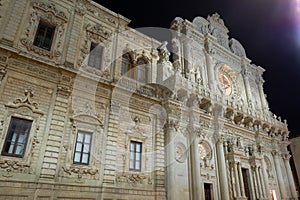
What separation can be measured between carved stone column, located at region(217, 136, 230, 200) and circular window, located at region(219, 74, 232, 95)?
6167 mm

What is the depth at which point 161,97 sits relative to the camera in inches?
539

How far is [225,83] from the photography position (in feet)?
67.4

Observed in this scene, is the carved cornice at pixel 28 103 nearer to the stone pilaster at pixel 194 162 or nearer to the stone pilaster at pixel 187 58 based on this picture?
the stone pilaster at pixel 194 162

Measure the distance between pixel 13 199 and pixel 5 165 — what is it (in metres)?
1.26

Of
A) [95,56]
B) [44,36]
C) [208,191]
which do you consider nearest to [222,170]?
[208,191]

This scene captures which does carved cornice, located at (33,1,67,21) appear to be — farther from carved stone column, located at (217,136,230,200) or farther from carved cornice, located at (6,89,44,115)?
carved stone column, located at (217,136,230,200)

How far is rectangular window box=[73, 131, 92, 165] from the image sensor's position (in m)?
9.65

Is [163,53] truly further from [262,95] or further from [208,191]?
[262,95]

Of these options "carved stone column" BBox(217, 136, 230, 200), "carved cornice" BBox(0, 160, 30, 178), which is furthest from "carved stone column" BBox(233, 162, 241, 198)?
"carved cornice" BBox(0, 160, 30, 178)

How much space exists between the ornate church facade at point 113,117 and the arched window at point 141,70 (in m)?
0.08

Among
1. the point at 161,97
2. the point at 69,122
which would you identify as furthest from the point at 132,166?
the point at 161,97

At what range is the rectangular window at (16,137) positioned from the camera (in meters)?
8.16

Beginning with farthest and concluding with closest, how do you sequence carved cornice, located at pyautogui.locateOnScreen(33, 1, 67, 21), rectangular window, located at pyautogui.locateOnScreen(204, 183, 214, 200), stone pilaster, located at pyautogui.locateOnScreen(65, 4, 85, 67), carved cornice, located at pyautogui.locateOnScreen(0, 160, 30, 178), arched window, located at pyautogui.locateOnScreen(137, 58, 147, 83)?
arched window, located at pyautogui.locateOnScreen(137, 58, 147, 83), rectangular window, located at pyautogui.locateOnScreen(204, 183, 214, 200), carved cornice, located at pyautogui.locateOnScreen(33, 1, 67, 21), stone pilaster, located at pyautogui.locateOnScreen(65, 4, 85, 67), carved cornice, located at pyautogui.locateOnScreen(0, 160, 30, 178)

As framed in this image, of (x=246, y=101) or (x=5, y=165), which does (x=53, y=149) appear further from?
(x=246, y=101)
